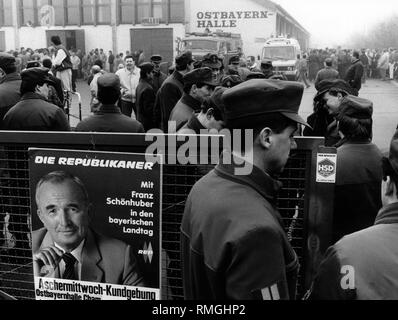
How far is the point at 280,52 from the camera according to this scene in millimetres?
30078

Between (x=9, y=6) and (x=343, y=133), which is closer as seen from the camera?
(x=343, y=133)

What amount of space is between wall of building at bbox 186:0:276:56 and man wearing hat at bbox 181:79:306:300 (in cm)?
3858

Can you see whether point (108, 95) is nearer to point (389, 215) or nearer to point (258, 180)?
point (258, 180)

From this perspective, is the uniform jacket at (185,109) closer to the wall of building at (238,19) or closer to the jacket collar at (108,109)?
the jacket collar at (108,109)

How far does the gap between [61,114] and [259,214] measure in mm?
3747

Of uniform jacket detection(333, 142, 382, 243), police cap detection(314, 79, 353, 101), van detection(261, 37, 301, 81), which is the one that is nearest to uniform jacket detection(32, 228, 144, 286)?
uniform jacket detection(333, 142, 382, 243)

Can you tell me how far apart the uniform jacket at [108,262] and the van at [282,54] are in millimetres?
26273

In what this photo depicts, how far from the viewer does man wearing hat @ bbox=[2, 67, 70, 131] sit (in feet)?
16.9

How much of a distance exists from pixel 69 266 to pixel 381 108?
1708 centimetres

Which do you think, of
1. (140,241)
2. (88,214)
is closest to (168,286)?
(140,241)

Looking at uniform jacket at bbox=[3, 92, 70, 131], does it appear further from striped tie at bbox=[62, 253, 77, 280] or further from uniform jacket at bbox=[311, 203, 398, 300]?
uniform jacket at bbox=[311, 203, 398, 300]

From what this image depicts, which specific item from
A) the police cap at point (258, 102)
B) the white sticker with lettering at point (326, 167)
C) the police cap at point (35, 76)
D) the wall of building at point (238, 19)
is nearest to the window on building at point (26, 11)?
the wall of building at point (238, 19)

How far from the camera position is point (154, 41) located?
3966 cm
